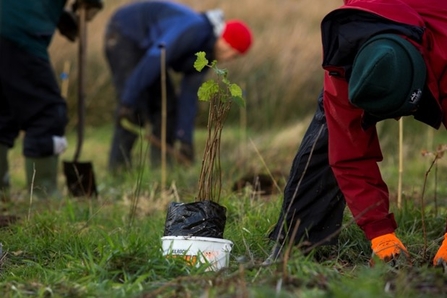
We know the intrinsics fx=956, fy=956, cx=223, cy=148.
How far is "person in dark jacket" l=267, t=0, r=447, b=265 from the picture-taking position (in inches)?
122

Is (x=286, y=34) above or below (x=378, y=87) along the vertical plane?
below

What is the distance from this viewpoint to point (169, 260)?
132 inches

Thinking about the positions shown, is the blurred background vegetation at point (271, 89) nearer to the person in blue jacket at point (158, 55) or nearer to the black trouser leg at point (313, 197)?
the person in blue jacket at point (158, 55)

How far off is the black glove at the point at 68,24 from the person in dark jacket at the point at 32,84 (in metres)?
0.48

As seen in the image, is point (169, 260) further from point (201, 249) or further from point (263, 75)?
point (263, 75)

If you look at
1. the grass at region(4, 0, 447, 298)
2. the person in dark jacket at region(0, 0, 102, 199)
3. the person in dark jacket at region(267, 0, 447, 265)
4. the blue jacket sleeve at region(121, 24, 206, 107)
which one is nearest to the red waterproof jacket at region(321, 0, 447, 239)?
the person in dark jacket at region(267, 0, 447, 265)

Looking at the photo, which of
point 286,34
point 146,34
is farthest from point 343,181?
point 286,34

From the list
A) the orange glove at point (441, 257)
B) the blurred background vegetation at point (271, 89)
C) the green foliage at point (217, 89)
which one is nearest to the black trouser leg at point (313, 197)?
the green foliage at point (217, 89)

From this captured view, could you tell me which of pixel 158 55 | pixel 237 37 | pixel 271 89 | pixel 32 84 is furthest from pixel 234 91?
pixel 271 89

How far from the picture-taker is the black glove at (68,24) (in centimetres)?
637

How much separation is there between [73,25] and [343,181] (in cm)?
347

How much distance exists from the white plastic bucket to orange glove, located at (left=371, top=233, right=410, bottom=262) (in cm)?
54

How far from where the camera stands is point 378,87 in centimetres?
307

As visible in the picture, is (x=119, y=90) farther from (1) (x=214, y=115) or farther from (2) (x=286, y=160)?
(1) (x=214, y=115)
